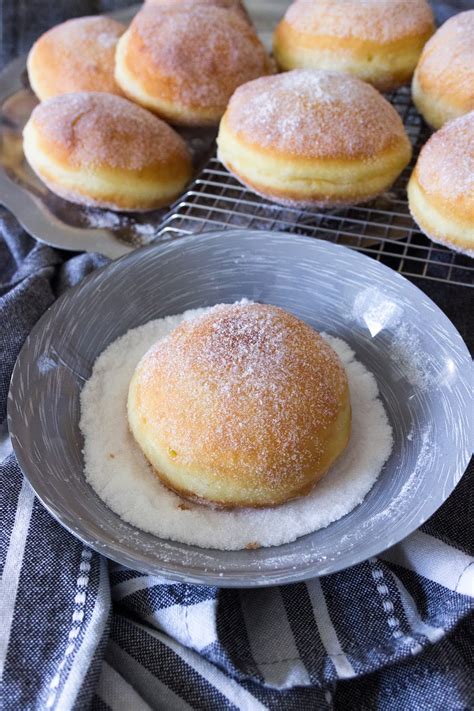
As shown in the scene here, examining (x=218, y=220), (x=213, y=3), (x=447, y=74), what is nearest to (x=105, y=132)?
(x=218, y=220)

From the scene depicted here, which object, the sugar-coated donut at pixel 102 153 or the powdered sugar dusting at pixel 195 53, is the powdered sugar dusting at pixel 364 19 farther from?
the sugar-coated donut at pixel 102 153

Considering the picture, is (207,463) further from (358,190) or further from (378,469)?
(358,190)

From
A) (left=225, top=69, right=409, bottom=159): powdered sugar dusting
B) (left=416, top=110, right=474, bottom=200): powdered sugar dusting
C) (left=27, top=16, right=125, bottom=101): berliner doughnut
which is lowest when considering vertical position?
(left=416, top=110, right=474, bottom=200): powdered sugar dusting

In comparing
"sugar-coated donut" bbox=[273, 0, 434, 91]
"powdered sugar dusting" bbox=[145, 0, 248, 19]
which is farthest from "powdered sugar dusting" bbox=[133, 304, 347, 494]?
"powdered sugar dusting" bbox=[145, 0, 248, 19]

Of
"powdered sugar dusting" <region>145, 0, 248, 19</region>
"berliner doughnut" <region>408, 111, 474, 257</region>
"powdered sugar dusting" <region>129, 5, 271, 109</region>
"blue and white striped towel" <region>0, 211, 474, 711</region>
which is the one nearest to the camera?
"blue and white striped towel" <region>0, 211, 474, 711</region>

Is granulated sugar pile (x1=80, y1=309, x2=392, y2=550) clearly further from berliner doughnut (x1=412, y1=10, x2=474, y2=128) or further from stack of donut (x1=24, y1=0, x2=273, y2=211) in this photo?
berliner doughnut (x1=412, y1=10, x2=474, y2=128)

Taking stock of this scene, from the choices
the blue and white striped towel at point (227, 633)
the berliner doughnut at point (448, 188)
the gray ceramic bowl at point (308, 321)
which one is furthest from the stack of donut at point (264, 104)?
the blue and white striped towel at point (227, 633)

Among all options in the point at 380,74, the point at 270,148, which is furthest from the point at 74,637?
the point at 380,74
